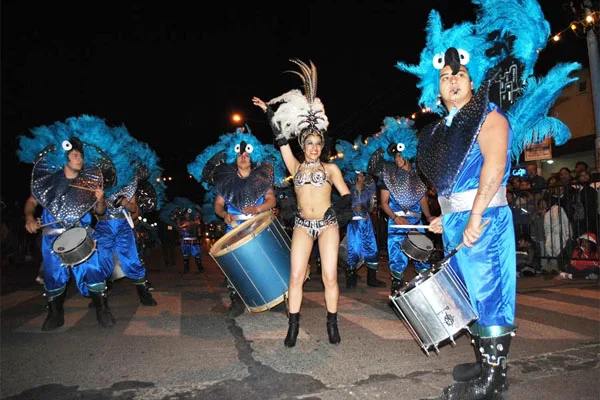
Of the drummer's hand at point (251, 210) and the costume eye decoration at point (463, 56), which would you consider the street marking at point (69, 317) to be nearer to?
the drummer's hand at point (251, 210)

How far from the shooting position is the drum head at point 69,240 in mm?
4715

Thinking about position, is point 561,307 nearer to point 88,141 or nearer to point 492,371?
point 492,371

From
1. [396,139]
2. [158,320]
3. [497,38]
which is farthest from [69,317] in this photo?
[497,38]

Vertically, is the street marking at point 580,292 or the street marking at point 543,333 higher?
the street marking at point 543,333

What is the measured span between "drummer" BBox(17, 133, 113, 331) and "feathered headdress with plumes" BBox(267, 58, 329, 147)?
7.77ft

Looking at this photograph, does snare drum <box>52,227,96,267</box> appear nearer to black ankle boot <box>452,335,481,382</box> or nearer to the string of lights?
black ankle boot <box>452,335,481,382</box>

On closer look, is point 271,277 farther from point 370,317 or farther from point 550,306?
point 550,306

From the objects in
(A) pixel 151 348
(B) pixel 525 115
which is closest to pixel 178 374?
(A) pixel 151 348

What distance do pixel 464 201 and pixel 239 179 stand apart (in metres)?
3.59

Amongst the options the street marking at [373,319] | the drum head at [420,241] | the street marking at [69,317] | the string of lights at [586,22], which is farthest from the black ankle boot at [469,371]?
the string of lights at [586,22]

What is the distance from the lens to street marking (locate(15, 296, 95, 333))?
513cm

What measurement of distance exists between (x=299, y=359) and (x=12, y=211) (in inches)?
613

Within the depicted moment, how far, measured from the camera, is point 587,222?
789cm

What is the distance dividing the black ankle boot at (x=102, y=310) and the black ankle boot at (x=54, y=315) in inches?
14.0
